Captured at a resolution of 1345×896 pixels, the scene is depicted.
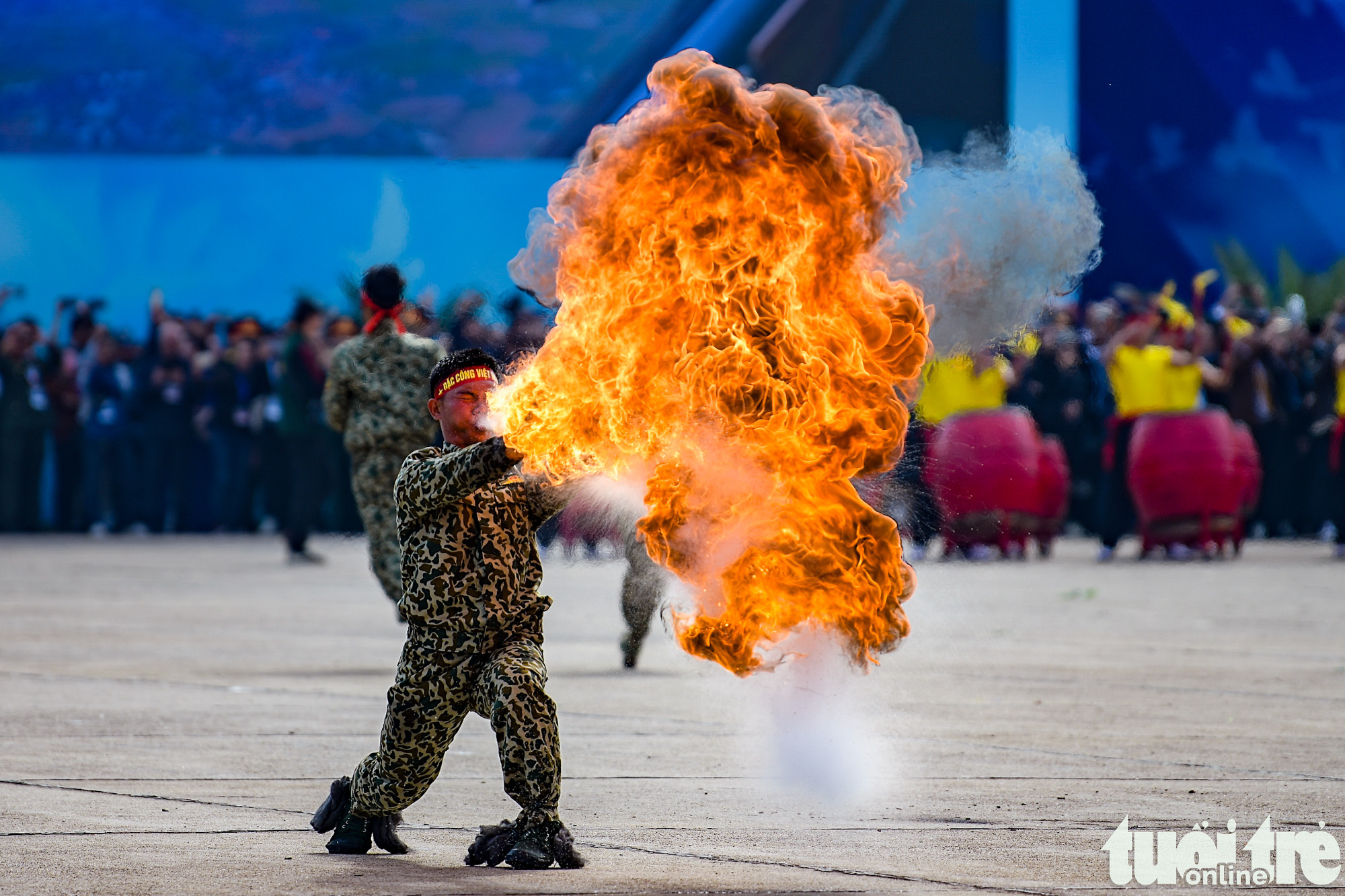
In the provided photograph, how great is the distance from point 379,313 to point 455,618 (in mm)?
5093

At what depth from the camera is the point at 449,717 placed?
5.78 metres

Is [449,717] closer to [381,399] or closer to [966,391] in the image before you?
[381,399]

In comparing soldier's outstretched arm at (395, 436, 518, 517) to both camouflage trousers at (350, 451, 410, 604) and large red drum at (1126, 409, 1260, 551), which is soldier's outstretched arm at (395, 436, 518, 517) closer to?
camouflage trousers at (350, 451, 410, 604)

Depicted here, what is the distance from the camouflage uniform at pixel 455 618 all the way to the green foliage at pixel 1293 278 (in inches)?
800

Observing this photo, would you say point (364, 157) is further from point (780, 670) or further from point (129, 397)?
point (780, 670)

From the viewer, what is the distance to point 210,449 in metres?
24.0

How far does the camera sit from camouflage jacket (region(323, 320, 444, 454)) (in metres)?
10.6

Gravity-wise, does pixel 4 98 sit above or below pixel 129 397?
above

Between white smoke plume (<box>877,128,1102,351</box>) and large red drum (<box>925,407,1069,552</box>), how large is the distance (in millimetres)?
11234

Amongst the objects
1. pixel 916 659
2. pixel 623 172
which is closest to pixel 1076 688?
pixel 916 659

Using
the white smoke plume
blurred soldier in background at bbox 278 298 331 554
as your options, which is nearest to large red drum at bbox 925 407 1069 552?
blurred soldier in background at bbox 278 298 331 554

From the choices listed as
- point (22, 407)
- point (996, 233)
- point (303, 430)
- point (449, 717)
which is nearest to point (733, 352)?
point (449, 717)

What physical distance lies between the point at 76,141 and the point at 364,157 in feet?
10.8

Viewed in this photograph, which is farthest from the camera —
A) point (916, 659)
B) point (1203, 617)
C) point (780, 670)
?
point (1203, 617)
